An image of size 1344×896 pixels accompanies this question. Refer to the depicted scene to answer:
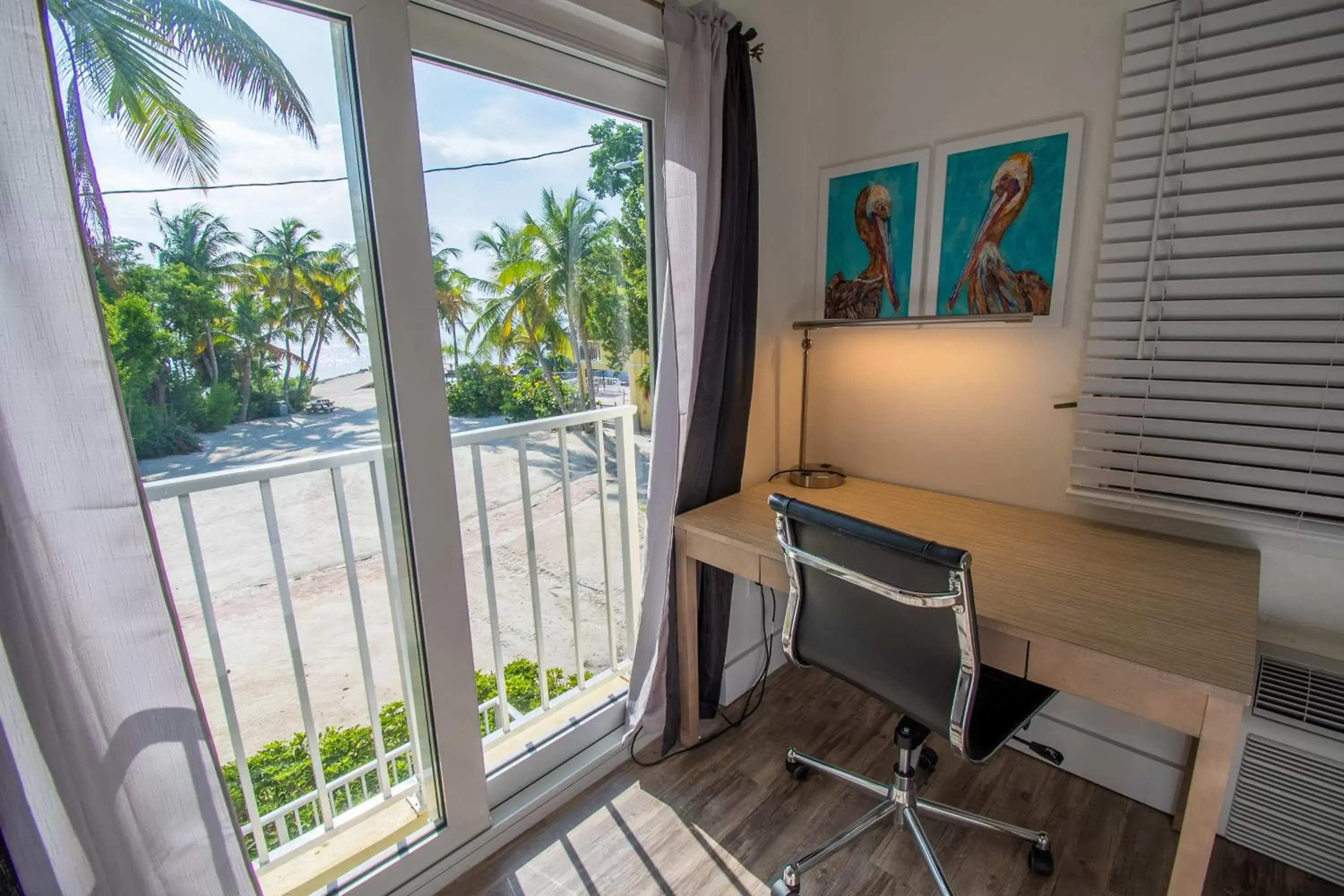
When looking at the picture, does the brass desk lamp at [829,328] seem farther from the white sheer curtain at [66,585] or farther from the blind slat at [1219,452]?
the white sheer curtain at [66,585]

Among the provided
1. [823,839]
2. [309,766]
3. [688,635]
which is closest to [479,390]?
[688,635]

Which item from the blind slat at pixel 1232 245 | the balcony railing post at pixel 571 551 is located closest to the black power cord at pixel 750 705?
the balcony railing post at pixel 571 551

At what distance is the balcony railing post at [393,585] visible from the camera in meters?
1.40

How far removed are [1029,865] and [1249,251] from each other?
1576 millimetres

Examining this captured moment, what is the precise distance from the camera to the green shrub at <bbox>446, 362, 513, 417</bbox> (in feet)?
4.96

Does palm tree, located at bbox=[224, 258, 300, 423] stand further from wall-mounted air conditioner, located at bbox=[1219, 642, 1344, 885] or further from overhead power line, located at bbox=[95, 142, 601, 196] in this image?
wall-mounted air conditioner, located at bbox=[1219, 642, 1344, 885]

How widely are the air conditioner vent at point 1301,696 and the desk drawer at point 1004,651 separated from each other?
60 centimetres

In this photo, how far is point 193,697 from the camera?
3.16 feet

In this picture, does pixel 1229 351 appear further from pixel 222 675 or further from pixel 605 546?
pixel 222 675

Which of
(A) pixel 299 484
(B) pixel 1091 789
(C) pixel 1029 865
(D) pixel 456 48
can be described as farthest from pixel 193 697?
(B) pixel 1091 789

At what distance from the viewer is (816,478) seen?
2.04 m

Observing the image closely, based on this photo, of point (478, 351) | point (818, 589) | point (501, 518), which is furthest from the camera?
point (501, 518)

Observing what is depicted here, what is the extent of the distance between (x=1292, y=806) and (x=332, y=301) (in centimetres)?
251

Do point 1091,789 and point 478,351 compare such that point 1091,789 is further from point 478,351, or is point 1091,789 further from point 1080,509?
point 478,351
